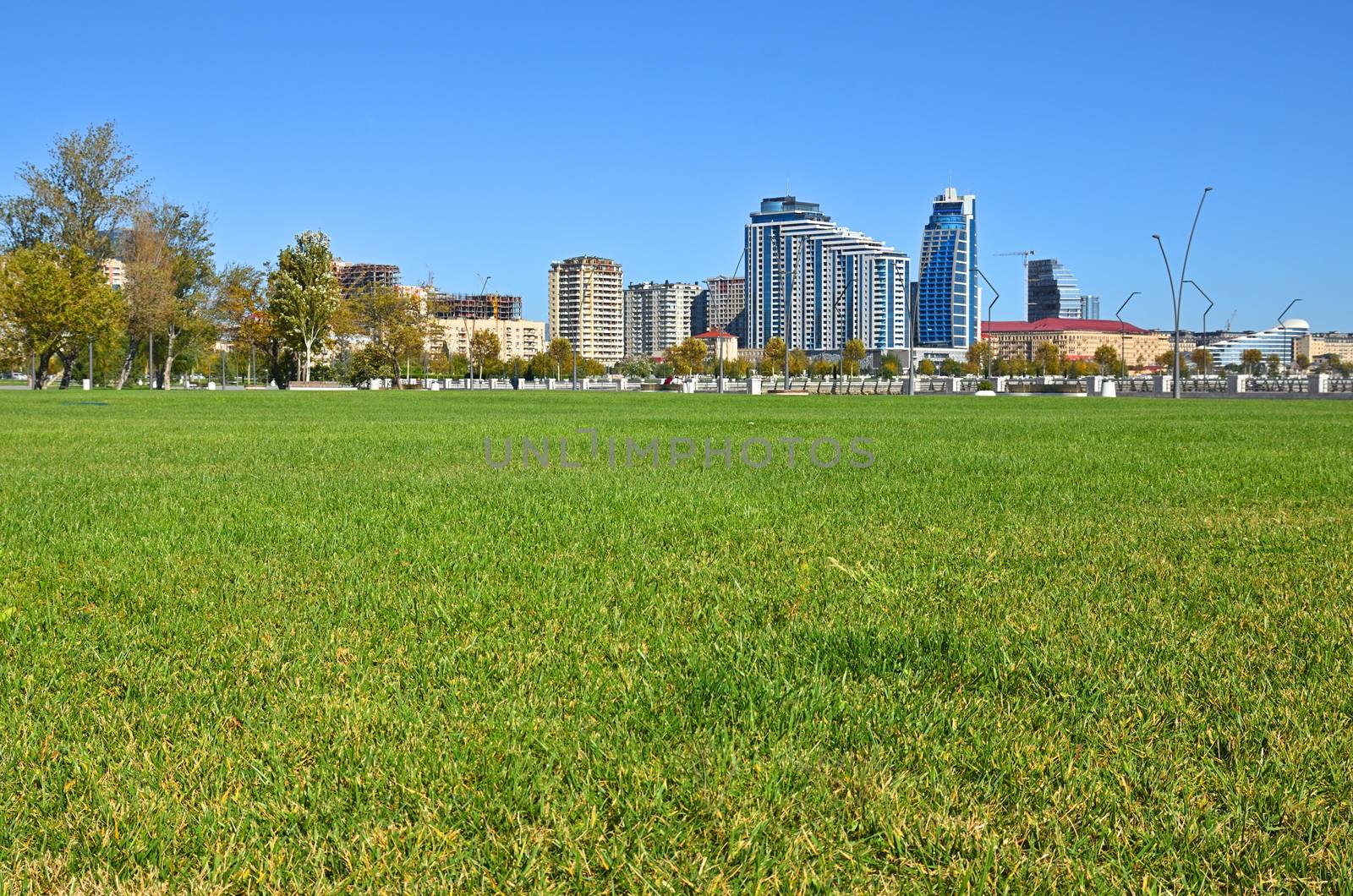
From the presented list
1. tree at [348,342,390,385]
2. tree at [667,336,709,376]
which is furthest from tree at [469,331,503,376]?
tree at [348,342,390,385]

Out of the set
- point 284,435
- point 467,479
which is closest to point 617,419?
point 284,435

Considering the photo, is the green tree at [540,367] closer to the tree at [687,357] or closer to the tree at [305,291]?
the tree at [687,357]

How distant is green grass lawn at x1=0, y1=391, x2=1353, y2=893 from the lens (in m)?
1.87

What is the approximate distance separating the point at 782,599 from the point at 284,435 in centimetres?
1158

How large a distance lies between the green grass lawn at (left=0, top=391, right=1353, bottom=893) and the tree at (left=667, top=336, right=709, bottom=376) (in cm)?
11867

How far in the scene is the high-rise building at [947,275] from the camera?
164500mm

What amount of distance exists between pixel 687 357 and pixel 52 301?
8375 centimetres

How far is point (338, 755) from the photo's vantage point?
2.28 m

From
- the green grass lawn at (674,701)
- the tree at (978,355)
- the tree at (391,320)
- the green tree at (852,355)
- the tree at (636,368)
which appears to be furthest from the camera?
the tree at (636,368)

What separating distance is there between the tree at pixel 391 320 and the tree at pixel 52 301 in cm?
2768

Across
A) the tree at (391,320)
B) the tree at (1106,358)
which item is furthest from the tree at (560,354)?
the tree at (1106,358)

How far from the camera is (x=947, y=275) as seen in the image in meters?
170

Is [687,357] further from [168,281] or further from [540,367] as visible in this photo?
[168,281]

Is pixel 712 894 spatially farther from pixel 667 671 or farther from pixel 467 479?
A: pixel 467 479
